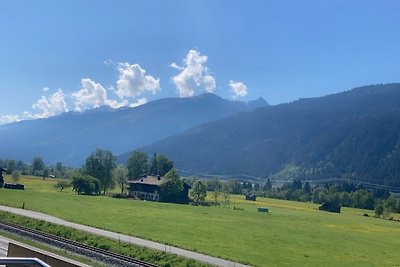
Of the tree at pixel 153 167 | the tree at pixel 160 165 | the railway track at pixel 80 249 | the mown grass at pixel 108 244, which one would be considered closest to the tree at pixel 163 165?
the tree at pixel 160 165

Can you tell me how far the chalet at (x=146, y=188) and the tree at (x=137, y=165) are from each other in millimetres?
16995

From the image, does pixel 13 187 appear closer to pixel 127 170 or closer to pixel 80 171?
pixel 80 171

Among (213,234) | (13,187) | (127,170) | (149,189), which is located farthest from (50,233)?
(127,170)

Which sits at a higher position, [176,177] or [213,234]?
[176,177]

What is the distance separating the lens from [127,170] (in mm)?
162875

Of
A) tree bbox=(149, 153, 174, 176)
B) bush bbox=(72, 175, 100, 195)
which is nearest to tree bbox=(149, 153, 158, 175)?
tree bbox=(149, 153, 174, 176)

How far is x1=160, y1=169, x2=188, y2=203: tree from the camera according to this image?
13200 centimetres

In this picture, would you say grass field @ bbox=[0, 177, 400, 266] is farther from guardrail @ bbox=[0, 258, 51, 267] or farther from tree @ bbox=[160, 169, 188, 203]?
tree @ bbox=[160, 169, 188, 203]

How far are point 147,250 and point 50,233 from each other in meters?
14.5

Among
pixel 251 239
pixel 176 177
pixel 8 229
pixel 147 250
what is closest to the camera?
pixel 147 250

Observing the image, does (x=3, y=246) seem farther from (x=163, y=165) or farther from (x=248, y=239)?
(x=163, y=165)

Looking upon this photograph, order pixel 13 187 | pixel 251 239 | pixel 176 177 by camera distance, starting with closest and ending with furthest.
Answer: pixel 251 239 → pixel 13 187 → pixel 176 177

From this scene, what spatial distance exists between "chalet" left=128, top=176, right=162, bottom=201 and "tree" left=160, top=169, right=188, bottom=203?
2.00m

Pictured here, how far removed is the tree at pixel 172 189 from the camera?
433 ft
